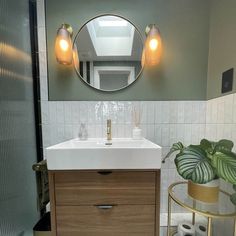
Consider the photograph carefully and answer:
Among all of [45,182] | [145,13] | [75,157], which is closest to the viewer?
[75,157]

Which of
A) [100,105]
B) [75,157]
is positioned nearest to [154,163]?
[75,157]

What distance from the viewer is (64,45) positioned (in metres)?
1.13

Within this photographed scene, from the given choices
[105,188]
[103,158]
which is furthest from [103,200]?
[103,158]

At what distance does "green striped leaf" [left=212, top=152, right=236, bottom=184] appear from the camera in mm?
595

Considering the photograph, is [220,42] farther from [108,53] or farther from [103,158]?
[103,158]

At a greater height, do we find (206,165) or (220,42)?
(220,42)

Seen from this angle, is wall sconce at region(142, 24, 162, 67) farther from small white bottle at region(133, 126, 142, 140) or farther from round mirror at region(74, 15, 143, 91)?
small white bottle at region(133, 126, 142, 140)

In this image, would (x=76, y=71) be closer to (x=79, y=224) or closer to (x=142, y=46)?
(x=142, y=46)

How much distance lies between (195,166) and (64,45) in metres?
1.13

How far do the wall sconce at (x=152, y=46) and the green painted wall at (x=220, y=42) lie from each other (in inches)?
15.8

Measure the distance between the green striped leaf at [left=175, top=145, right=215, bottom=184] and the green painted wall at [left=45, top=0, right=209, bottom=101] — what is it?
63 cm

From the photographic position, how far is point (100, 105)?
1248 mm

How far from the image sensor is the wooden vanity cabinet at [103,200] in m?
0.84

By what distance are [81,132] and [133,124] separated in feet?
1.36
